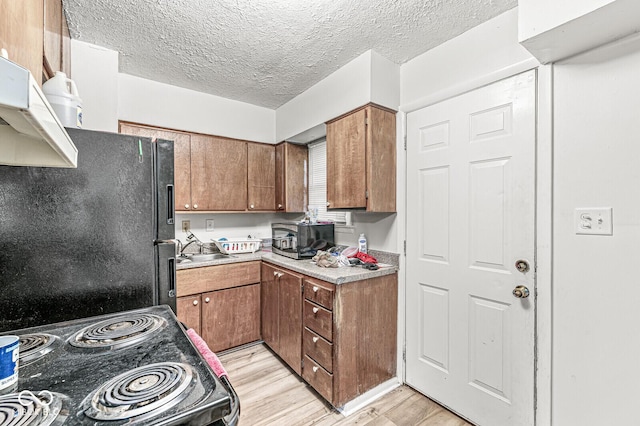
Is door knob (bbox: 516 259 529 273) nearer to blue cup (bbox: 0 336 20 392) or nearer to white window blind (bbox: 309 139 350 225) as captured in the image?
white window blind (bbox: 309 139 350 225)

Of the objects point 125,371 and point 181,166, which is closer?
point 125,371

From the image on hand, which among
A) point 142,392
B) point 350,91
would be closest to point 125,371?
point 142,392

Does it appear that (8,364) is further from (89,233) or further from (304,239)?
(304,239)

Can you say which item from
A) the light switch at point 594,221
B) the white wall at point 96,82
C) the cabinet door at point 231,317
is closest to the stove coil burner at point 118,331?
the cabinet door at point 231,317

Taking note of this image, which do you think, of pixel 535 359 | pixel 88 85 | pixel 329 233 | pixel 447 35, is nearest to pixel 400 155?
pixel 447 35

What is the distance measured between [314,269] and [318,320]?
1.16ft

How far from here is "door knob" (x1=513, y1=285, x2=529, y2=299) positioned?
1.54 meters

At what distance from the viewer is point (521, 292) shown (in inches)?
60.8

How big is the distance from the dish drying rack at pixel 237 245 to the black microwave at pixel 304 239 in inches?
12.0

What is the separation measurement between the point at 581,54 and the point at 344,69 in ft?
4.73

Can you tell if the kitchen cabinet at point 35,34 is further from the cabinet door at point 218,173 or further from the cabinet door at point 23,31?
the cabinet door at point 218,173

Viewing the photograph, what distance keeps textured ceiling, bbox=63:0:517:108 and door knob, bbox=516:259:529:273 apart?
1396 millimetres

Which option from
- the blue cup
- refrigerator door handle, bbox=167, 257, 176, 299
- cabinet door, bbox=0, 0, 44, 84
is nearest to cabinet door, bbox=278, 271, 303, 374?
refrigerator door handle, bbox=167, 257, 176, 299

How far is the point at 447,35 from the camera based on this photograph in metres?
1.85
